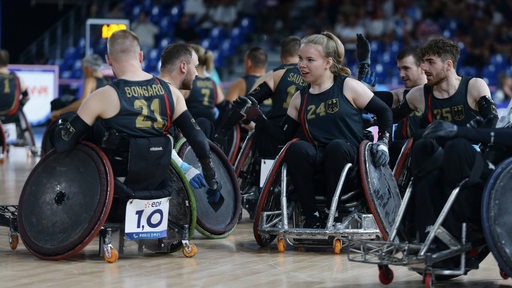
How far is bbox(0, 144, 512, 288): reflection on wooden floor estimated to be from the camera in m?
6.25

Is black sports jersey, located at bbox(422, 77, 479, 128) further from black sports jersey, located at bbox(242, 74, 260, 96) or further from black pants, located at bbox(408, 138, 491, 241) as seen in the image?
black sports jersey, located at bbox(242, 74, 260, 96)

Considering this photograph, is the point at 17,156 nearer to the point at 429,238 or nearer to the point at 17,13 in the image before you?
the point at 17,13

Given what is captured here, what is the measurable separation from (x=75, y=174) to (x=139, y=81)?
0.72 metres

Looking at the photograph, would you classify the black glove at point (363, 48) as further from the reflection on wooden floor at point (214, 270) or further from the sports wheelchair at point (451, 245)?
the sports wheelchair at point (451, 245)

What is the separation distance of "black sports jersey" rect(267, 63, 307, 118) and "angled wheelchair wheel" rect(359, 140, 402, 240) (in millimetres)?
2154

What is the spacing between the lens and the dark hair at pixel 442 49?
724cm

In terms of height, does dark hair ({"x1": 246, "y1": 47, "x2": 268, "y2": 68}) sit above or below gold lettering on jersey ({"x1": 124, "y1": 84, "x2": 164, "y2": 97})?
above

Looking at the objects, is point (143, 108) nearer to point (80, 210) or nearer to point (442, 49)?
point (80, 210)

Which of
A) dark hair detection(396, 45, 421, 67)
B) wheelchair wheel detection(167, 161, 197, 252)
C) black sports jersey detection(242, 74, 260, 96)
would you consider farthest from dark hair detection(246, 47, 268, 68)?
wheelchair wheel detection(167, 161, 197, 252)

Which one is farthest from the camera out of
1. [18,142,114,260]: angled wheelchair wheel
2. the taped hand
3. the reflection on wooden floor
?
the taped hand

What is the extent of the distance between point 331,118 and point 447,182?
2018 millimetres

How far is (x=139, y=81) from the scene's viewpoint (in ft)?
23.7

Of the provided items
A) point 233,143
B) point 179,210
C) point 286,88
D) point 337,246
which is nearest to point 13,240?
point 179,210


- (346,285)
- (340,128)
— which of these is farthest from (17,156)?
(346,285)
